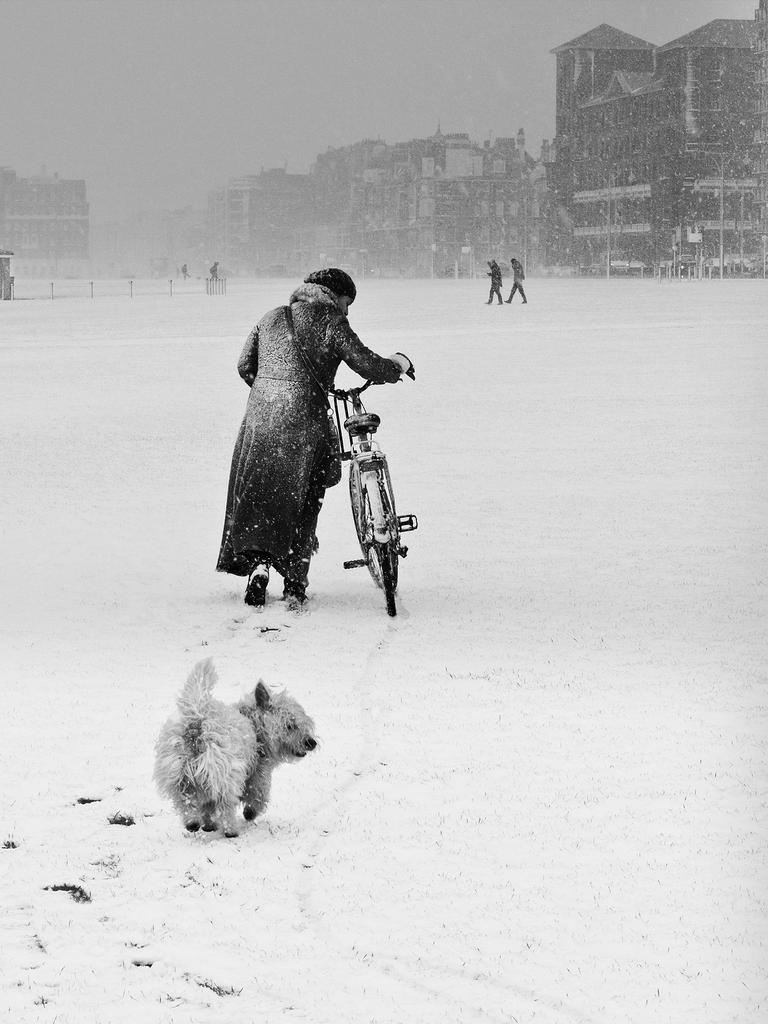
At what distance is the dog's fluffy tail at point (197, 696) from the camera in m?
4.33

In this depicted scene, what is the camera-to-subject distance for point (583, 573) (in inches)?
353

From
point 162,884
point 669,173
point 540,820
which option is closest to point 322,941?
point 162,884

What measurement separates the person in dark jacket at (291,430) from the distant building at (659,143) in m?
77.5

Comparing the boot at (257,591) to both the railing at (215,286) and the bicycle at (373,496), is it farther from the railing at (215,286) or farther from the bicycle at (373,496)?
the railing at (215,286)

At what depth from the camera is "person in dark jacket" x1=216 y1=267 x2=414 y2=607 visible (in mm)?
7578

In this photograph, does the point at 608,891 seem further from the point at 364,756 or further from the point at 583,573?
the point at 583,573

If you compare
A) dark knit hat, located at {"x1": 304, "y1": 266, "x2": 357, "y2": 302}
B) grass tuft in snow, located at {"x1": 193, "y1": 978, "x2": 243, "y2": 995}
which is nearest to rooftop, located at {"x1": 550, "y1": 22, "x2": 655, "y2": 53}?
dark knit hat, located at {"x1": 304, "y1": 266, "x2": 357, "y2": 302}

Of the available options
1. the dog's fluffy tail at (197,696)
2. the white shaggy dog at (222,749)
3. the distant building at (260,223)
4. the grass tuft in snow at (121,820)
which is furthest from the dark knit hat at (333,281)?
the distant building at (260,223)

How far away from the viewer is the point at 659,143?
9231 cm

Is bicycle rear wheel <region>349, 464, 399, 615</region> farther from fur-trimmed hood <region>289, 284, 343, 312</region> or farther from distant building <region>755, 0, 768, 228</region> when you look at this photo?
distant building <region>755, 0, 768, 228</region>

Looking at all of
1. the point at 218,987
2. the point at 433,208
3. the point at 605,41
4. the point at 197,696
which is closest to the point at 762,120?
the point at 605,41

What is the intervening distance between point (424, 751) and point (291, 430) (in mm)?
2448

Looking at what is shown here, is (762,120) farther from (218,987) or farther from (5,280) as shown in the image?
(218,987)

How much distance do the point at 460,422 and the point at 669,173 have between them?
260ft
